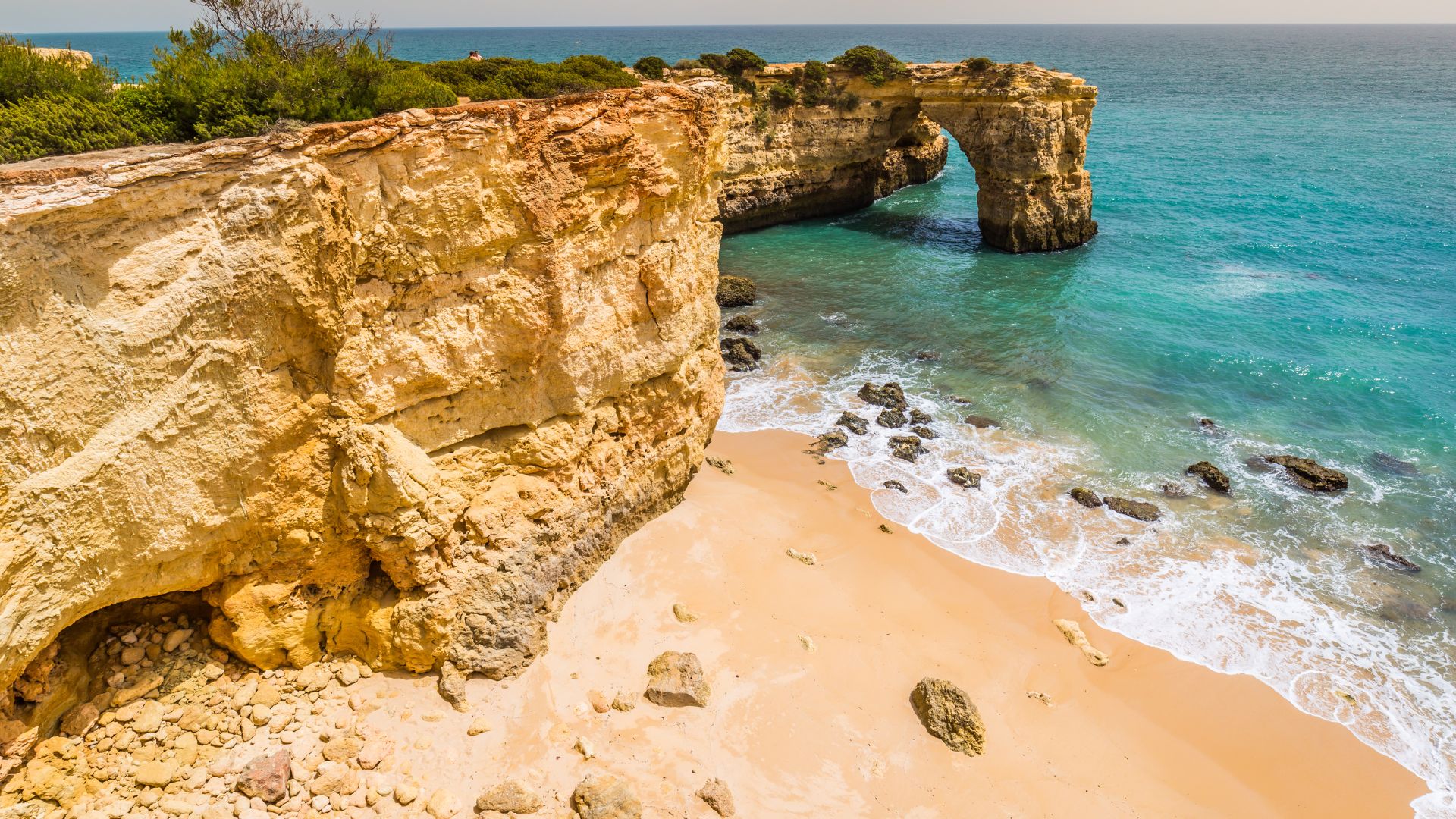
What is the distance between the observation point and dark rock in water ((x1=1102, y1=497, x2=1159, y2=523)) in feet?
57.1

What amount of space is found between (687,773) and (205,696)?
6064 millimetres

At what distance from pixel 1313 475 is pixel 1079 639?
10.2 metres

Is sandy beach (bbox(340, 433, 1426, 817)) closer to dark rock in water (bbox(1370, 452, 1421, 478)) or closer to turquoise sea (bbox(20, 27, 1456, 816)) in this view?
turquoise sea (bbox(20, 27, 1456, 816))

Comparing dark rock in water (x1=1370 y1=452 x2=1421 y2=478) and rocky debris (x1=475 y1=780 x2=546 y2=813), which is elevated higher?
rocky debris (x1=475 y1=780 x2=546 y2=813)

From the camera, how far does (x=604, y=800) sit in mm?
9109

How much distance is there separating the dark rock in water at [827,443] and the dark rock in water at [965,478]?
9.25 ft

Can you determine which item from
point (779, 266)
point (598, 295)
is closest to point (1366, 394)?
point (779, 266)

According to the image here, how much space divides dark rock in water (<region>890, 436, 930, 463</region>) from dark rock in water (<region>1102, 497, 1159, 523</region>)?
452 centimetres

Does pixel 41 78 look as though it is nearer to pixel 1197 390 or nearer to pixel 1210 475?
pixel 1210 475

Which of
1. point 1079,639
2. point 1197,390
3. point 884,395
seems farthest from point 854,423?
point 1197,390

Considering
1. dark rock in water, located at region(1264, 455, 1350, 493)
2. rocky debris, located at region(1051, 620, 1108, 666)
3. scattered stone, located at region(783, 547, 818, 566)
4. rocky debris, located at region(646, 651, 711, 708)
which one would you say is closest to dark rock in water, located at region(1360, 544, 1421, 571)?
dark rock in water, located at region(1264, 455, 1350, 493)

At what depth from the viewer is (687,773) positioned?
9.80 meters

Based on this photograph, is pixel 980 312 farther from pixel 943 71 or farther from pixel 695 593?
pixel 695 593

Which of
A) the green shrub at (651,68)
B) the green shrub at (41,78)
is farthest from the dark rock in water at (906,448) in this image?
the green shrub at (651,68)
